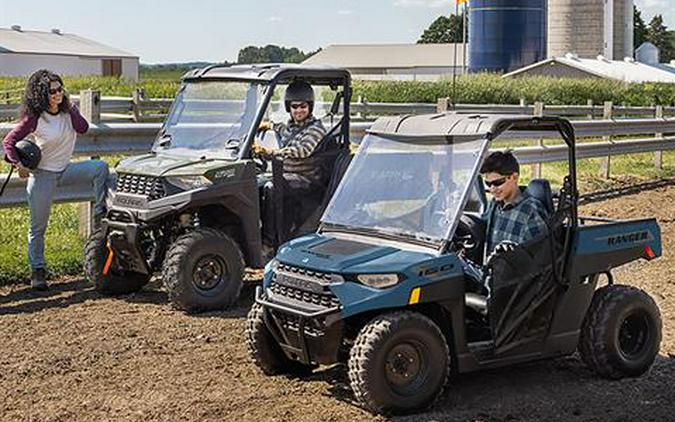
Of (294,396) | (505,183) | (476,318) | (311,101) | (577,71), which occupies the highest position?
(577,71)

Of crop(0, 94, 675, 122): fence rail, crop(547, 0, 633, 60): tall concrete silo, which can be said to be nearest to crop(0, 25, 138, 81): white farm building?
crop(547, 0, 633, 60): tall concrete silo

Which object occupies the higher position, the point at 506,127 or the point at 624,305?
the point at 506,127

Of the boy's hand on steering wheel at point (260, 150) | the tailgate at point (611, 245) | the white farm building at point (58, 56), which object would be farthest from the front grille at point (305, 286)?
the white farm building at point (58, 56)

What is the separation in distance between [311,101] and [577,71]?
6402cm

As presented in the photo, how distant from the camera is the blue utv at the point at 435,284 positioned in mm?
6027

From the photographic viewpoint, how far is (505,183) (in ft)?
22.1

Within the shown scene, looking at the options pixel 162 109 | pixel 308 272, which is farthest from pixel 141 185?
pixel 162 109

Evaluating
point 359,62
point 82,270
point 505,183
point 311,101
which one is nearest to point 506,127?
point 505,183

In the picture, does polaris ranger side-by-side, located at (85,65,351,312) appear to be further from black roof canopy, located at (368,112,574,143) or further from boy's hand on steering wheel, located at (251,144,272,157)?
black roof canopy, located at (368,112,574,143)

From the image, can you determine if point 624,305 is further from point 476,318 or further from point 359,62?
point 359,62

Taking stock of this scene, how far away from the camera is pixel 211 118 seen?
9406 mm

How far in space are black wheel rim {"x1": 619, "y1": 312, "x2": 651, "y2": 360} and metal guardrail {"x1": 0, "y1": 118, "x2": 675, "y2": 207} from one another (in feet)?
10.9

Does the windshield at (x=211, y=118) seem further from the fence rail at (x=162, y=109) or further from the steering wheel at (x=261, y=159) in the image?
the fence rail at (x=162, y=109)

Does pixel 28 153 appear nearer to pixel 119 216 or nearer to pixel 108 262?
pixel 119 216
